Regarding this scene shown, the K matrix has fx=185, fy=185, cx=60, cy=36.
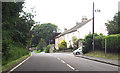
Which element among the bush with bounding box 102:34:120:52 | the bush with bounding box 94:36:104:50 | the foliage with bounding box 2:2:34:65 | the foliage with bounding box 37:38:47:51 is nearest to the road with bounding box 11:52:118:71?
the foliage with bounding box 2:2:34:65

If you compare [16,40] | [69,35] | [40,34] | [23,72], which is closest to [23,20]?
[16,40]

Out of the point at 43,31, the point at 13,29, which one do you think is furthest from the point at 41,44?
the point at 13,29

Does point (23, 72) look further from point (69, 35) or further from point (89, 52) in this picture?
point (69, 35)

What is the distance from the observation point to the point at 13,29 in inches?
911

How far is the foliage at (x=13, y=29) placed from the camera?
49.6 feet

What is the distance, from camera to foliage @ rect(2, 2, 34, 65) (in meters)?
15.1

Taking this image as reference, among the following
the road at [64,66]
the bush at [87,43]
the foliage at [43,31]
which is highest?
the foliage at [43,31]

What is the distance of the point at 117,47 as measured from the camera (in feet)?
69.5

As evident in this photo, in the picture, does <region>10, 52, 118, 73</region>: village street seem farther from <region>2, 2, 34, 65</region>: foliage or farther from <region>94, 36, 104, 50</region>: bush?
<region>94, 36, 104, 50</region>: bush

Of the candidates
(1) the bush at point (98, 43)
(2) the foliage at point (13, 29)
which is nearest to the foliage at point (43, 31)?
(2) the foliage at point (13, 29)

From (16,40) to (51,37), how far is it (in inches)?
2992

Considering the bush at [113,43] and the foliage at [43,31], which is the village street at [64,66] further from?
the foliage at [43,31]

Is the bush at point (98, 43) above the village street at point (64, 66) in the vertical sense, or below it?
above

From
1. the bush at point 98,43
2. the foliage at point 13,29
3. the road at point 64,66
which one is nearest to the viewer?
the road at point 64,66
